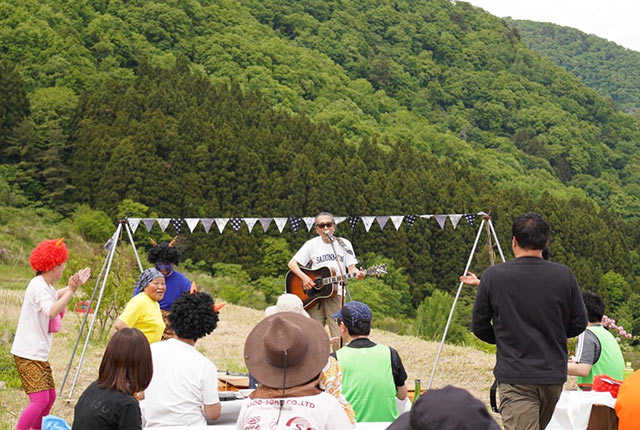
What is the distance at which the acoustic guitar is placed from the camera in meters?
8.11

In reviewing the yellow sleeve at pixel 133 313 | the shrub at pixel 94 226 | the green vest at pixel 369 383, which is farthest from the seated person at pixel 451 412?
the shrub at pixel 94 226

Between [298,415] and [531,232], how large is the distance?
6.37 ft

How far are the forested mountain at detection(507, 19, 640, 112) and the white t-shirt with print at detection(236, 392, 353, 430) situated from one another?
471ft

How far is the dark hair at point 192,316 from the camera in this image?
15.0ft

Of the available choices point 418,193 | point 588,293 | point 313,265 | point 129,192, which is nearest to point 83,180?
point 129,192

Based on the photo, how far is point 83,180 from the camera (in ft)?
154

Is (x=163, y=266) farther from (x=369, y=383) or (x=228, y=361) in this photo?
Result: (x=228, y=361)

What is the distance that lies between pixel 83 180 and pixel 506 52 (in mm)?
76616

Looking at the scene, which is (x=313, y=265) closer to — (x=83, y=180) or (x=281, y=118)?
(x=83, y=180)

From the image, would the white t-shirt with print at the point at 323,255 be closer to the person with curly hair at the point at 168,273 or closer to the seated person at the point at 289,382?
the person with curly hair at the point at 168,273

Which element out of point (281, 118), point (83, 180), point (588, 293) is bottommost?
point (83, 180)

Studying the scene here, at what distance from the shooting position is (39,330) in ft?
18.5

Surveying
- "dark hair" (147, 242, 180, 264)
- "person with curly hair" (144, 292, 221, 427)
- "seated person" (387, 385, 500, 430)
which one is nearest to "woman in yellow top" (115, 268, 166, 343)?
"dark hair" (147, 242, 180, 264)

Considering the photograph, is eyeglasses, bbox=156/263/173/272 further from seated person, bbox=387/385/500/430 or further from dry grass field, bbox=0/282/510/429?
seated person, bbox=387/385/500/430
